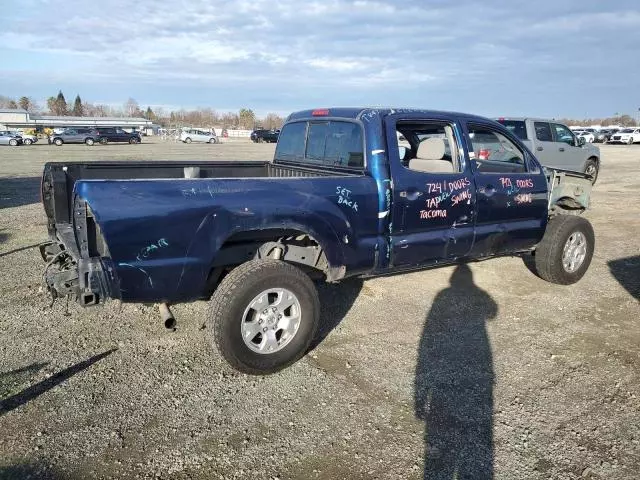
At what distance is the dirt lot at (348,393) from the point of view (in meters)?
2.83

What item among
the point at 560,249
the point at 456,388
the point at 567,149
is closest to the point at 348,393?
the point at 456,388

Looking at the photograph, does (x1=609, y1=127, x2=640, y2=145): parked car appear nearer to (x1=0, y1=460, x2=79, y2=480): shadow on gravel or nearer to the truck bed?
the truck bed

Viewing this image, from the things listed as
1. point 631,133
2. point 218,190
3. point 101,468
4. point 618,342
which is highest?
point 631,133

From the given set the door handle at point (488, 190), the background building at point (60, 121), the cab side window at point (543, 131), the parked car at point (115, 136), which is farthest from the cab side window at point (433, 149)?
the background building at point (60, 121)

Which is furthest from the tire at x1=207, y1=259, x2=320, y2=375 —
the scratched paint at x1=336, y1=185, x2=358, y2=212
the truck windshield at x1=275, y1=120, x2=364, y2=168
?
the truck windshield at x1=275, y1=120, x2=364, y2=168

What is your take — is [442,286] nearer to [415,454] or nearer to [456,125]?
[456,125]

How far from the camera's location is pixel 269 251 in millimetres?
4062

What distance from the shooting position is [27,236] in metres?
7.59

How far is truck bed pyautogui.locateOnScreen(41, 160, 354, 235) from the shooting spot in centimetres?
425

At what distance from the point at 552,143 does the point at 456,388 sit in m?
11.5

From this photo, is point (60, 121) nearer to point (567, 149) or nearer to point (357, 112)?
point (567, 149)

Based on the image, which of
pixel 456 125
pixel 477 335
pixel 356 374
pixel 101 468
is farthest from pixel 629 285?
pixel 101 468

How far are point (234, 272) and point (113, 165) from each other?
2.00 meters

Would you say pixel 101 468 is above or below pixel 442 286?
below
